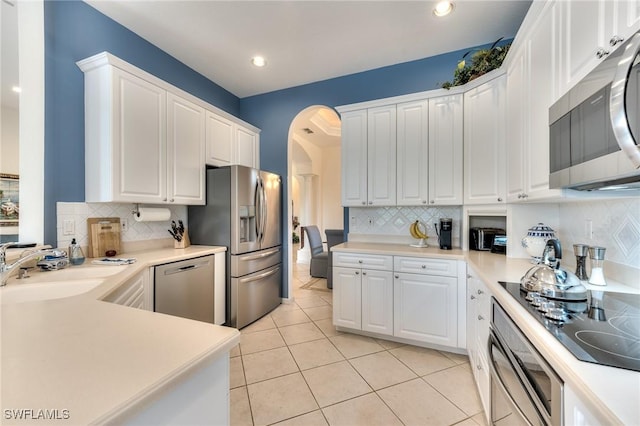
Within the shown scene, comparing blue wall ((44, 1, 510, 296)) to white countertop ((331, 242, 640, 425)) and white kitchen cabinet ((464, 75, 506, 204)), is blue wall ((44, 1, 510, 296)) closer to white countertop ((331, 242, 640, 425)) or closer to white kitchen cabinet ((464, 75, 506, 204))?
white kitchen cabinet ((464, 75, 506, 204))

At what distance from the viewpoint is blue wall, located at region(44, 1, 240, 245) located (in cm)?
198

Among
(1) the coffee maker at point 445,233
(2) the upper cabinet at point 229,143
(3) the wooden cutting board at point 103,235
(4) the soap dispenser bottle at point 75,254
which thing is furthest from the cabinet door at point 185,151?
(1) the coffee maker at point 445,233

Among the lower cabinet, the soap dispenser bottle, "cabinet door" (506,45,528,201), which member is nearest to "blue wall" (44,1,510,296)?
the soap dispenser bottle

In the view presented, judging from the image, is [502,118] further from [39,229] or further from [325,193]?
[325,193]

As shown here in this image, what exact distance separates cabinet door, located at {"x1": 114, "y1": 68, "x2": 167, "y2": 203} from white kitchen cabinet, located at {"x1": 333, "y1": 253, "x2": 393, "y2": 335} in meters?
1.89

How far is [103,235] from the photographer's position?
223 cm

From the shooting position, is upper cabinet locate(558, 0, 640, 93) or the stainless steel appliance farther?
the stainless steel appliance

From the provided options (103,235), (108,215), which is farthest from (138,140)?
(103,235)

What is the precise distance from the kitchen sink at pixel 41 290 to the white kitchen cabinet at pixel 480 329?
224 centimetres

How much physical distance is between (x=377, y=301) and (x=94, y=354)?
2270 millimetres

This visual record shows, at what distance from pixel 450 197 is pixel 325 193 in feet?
15.4

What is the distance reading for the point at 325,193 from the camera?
7.14 m

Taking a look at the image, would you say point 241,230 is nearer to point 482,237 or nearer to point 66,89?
point 66,89

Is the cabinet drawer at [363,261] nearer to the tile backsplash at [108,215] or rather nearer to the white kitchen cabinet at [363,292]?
the white kitchen cabinet at [363,292]
